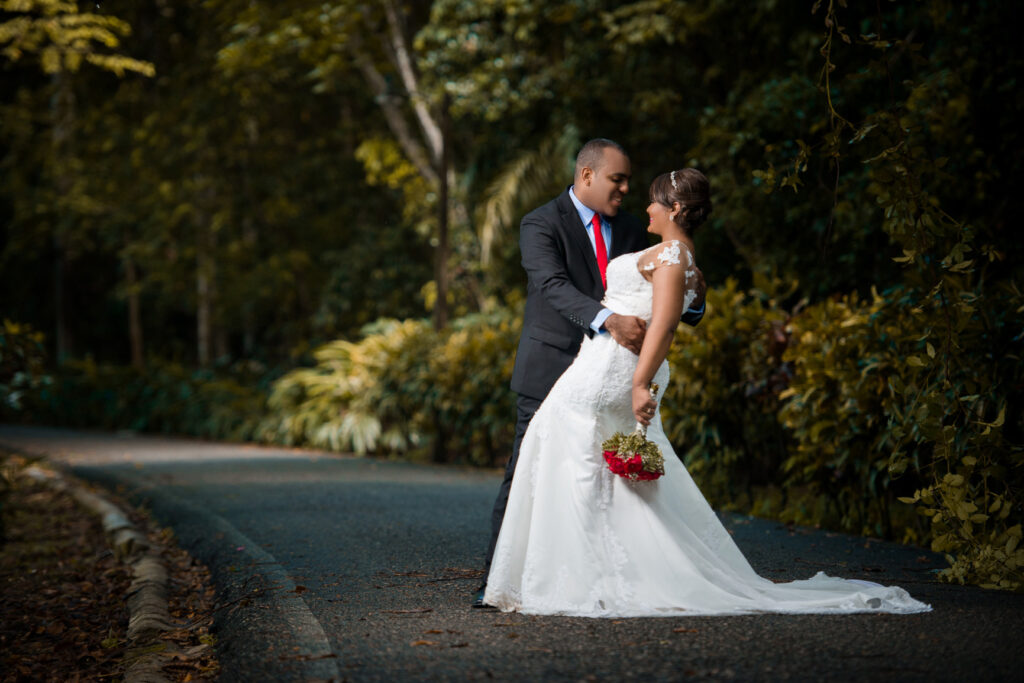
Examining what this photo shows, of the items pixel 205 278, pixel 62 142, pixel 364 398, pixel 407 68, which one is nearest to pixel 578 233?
Answer: pixel 364 398

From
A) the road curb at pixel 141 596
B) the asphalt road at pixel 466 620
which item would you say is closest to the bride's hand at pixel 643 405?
the asphalt road at pixel 466 620

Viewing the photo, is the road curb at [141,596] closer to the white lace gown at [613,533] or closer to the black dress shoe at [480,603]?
the black dress shoe at [480,603]

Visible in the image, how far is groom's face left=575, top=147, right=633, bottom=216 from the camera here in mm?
4754

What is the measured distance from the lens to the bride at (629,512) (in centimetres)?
438

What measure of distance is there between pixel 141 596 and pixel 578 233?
3.45m

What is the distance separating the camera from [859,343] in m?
7.01

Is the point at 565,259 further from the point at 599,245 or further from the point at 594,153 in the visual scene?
the point at 594,153

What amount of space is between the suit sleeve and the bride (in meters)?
0.15

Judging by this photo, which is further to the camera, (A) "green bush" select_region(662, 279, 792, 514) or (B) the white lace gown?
(A) "green bush" select_region(662, 279, 792, 514)

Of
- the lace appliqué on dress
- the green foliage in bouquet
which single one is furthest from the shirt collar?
the green foliage in bouquet

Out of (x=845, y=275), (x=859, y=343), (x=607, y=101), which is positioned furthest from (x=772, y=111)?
(x=607, y=101)

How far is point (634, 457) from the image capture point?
4.45m

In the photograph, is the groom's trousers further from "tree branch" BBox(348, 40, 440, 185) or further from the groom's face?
"tree branch" BBox(348, 40, 440, 185)

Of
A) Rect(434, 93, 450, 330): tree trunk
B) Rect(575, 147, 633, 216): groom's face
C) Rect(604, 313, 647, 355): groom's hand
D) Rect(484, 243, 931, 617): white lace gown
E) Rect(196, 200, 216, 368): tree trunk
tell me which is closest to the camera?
Rect(484, 243, 931, 617): white lace gown
